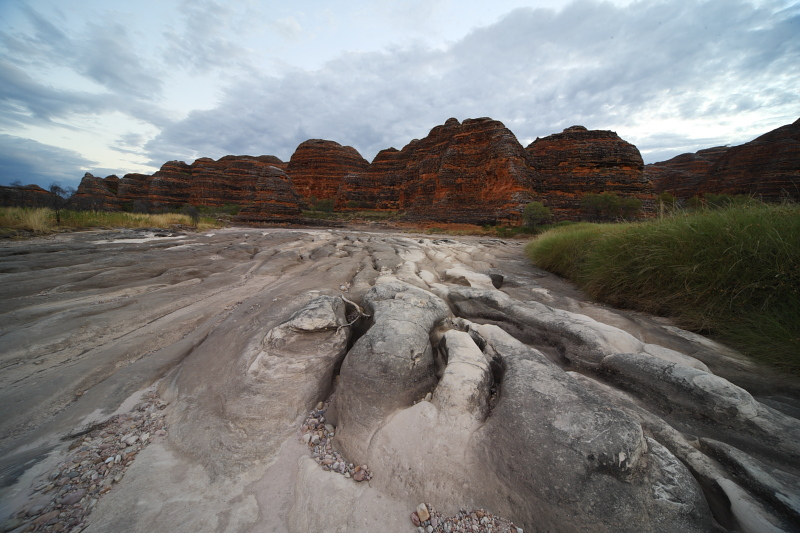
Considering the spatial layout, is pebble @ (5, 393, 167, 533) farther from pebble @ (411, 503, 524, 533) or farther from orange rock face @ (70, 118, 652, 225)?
orange rock face @ (70, 118, 652, 225)

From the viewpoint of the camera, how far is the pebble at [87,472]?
4.13 ft

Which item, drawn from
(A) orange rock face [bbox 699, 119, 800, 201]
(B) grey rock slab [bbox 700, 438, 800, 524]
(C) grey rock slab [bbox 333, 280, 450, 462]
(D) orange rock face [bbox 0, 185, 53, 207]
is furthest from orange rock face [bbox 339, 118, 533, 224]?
(D) orange rock face [bbox 0, 185, 53, 207]

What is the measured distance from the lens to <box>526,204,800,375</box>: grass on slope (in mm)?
2297

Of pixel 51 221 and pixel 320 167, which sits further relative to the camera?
pixel 320 167

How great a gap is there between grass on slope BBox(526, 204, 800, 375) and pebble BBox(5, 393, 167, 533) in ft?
14.1

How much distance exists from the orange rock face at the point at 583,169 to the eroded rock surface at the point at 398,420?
92.4 feet

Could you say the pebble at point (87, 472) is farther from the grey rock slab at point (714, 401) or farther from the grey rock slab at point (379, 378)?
the grey rock slab at point (714, 401)

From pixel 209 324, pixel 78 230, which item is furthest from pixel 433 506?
pixel 78 230

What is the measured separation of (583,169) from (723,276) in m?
30.0

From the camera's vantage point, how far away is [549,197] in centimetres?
2731

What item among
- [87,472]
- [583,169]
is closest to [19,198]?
[87,472]

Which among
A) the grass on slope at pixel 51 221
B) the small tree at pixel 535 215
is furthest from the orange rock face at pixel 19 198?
the small tree at pixel 535 215

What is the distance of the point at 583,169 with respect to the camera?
27.3 m

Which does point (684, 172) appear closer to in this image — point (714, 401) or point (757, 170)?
point (757, 170)
